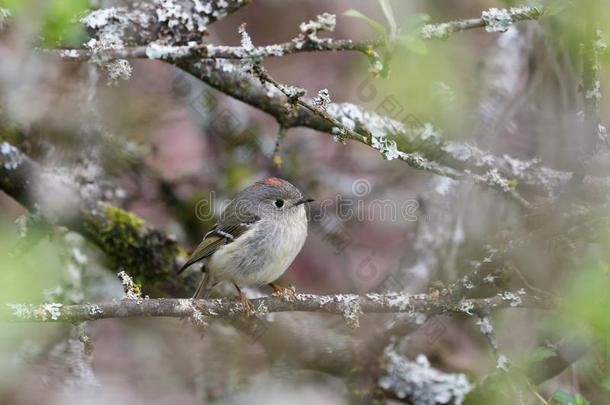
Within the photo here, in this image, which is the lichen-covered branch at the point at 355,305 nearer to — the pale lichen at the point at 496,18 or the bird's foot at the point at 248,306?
the bird's foot at the point at 248,306

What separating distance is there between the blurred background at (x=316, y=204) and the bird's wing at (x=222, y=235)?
2.85 feet

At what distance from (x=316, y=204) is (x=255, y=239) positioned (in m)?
1.77

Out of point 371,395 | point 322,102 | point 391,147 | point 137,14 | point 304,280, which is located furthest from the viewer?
point 304,280

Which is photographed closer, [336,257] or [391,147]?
[391,147]

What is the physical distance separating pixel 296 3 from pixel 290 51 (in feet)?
16.8

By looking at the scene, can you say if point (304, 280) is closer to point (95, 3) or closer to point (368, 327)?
point (368, 327)

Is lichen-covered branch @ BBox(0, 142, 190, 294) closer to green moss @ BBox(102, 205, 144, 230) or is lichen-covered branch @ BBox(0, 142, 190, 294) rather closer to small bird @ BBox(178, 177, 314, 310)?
green moss @ BBox(102, 205, 144, 230)

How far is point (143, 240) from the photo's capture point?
5.29 meters

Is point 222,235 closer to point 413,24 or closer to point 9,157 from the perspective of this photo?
point 9,157

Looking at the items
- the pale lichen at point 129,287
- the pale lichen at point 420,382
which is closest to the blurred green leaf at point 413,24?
the pale lichen at point 129,287

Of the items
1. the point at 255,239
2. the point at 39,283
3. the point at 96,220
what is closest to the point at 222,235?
the point at 255,239

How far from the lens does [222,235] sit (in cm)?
500

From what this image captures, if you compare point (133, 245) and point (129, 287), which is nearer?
point (129, 287)

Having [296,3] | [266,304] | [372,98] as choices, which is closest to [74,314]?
[266,304]
